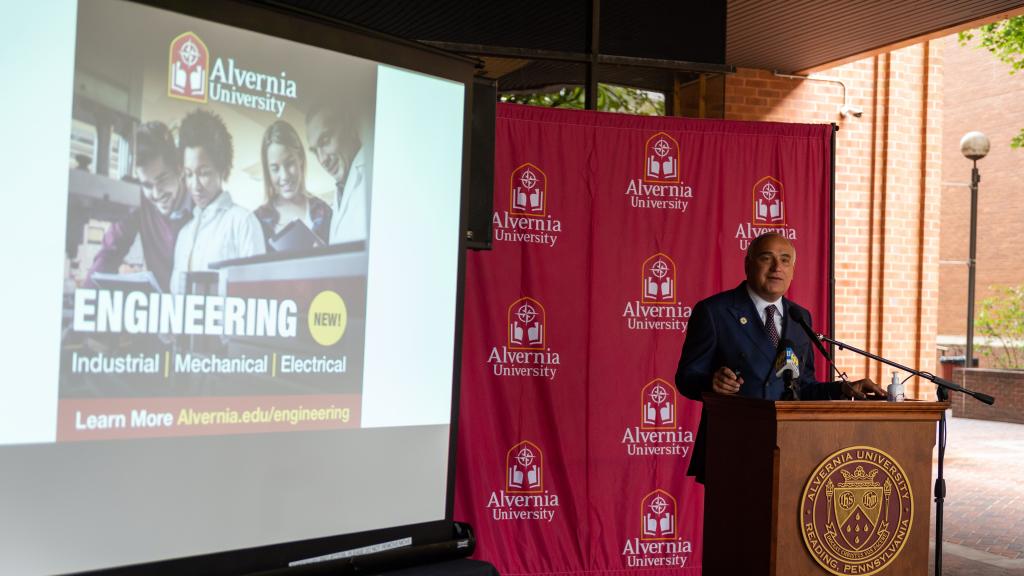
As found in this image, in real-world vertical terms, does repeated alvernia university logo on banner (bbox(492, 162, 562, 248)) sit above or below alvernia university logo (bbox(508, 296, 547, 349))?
above

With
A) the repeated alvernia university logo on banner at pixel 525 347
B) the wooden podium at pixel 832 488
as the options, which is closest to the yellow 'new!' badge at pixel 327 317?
the wooden podium at pixel 832 488

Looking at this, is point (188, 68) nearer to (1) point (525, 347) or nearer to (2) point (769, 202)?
(1) point (525, 347)

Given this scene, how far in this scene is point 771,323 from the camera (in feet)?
13.5

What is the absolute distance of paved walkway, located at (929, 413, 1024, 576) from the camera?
20.6 ft

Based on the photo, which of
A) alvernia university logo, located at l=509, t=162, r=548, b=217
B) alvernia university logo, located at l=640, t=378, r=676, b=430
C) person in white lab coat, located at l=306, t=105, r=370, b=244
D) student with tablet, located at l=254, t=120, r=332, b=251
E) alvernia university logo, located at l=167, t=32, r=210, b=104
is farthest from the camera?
alvernia university logo, located at l=640, t=378, r=676, b=430

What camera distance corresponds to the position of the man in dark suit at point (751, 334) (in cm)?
405

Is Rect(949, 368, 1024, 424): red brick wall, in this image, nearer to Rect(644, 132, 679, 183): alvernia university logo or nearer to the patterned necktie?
Rect(644, 132, 679, 183): alvernia university logo

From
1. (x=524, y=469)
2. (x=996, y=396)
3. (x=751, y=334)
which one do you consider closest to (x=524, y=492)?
(x=524, y=469)

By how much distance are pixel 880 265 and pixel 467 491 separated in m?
5.69

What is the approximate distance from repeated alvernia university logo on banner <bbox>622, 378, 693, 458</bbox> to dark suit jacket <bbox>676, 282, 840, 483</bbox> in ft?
4.57

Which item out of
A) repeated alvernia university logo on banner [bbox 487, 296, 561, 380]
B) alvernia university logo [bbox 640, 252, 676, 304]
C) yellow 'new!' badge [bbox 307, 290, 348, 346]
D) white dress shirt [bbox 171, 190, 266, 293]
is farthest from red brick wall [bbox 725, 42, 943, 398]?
white dress shirt [bbox 171, 190, 266, 293]

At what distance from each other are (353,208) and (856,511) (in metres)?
2.01

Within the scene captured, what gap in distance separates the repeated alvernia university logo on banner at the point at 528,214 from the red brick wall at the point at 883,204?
166 inches

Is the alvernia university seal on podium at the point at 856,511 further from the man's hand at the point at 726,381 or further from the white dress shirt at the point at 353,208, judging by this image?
the white dress shirt at the point at 353,208
